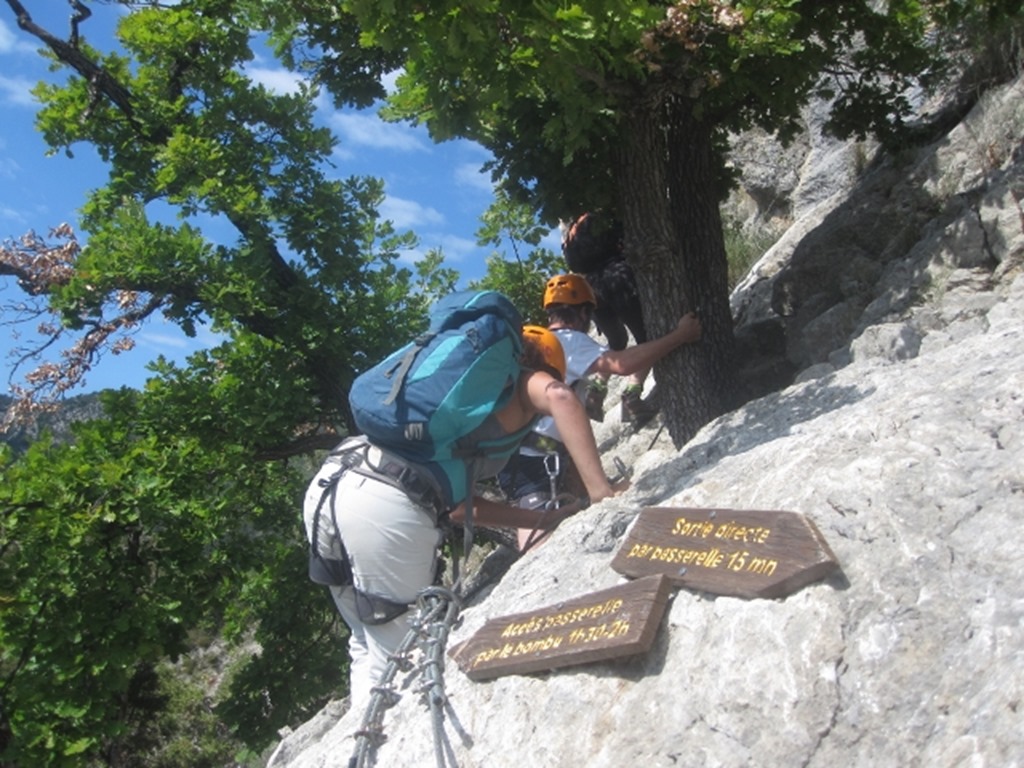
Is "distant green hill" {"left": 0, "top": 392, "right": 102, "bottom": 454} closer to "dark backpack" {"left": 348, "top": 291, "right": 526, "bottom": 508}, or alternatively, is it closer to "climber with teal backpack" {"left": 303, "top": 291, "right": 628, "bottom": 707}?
"climber with teal backpack" {"left": 303, "top": 291, "right": 628, "bottom": 707}

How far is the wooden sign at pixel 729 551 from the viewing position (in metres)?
3.25

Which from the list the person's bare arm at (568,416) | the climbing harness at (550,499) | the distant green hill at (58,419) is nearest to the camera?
the person's bare arm at (568,416)

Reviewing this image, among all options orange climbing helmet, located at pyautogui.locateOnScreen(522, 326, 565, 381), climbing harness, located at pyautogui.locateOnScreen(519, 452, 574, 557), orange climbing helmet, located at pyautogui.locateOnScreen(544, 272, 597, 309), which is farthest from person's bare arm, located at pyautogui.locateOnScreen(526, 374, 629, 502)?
orange climbing helmet, located at pyautogui.locateOnScreen(544, 272, 597, 309)

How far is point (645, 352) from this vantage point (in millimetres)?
6125

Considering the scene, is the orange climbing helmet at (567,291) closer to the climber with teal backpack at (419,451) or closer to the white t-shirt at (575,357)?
the white t-shirt at (575,357)

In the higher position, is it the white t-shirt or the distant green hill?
the distant green hill

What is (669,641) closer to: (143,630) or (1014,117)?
(143,630)

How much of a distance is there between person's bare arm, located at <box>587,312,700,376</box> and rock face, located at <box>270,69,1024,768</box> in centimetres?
Answer: 78

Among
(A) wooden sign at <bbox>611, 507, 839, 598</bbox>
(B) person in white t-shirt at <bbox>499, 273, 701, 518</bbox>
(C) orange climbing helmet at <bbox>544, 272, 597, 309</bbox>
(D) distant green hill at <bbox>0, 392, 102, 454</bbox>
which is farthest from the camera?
(D) distant green hill at <bbox>0, 392, 102, 454</bbox>

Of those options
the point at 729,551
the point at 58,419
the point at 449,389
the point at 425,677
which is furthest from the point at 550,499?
the point at 58,419

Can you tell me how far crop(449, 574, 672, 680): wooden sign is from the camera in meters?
3.39

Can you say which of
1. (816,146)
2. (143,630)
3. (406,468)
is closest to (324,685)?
(143,630)

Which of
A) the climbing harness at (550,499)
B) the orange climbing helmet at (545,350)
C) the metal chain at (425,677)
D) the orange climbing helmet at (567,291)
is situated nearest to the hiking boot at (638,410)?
the orange climbing helmet at (567,291)

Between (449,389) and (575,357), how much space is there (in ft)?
6.21
